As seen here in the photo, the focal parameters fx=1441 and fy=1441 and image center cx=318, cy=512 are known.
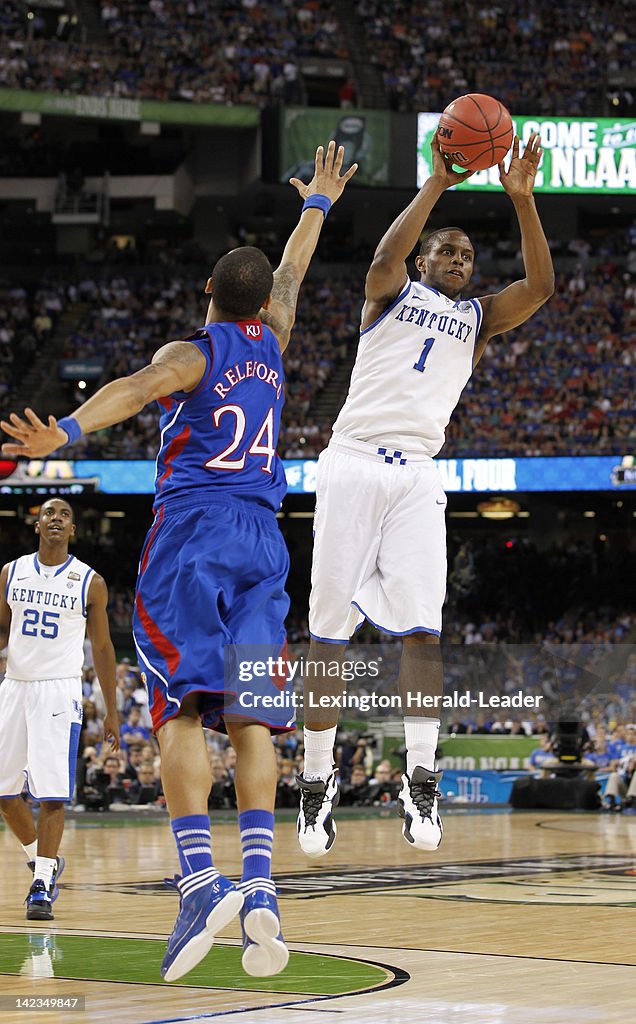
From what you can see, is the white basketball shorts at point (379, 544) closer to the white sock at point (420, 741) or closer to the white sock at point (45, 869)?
the white sock at point (420, 741)

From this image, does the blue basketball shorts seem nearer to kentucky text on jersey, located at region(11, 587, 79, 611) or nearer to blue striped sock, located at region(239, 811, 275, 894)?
blue striped sock, located at region(239, 811, 275, 894)

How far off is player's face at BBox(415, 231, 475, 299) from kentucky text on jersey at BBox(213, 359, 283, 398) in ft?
5.40

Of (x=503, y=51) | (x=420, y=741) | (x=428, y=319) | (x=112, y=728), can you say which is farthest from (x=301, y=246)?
(x=503, y=51)

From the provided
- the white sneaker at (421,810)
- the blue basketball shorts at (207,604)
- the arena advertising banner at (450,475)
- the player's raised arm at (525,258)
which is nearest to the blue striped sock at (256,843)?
the blue basketball shorts at (207,604)

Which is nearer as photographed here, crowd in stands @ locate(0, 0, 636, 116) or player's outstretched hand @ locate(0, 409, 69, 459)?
player's outstretched hand @ locate(0, 409, 69, 459)

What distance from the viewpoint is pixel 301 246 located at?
261 inches

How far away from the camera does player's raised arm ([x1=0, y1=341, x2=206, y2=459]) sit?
4.61 metres

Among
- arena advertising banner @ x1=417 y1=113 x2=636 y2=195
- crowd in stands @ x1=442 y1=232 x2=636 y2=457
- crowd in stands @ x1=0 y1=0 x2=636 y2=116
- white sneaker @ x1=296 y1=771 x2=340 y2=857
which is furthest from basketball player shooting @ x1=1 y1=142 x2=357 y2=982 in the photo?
crowd in stands @ x1=0 y1=0 x2=636 y2=116

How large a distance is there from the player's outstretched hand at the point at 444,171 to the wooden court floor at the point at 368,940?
3.58m

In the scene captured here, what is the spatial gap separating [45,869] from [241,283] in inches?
181

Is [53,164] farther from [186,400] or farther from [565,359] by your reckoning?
[186,400]

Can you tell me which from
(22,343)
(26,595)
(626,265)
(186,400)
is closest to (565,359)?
(626,265)

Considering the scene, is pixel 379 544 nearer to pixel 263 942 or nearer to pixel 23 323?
pixel 263 942

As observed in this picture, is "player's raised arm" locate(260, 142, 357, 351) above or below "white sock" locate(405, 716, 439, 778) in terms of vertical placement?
above
